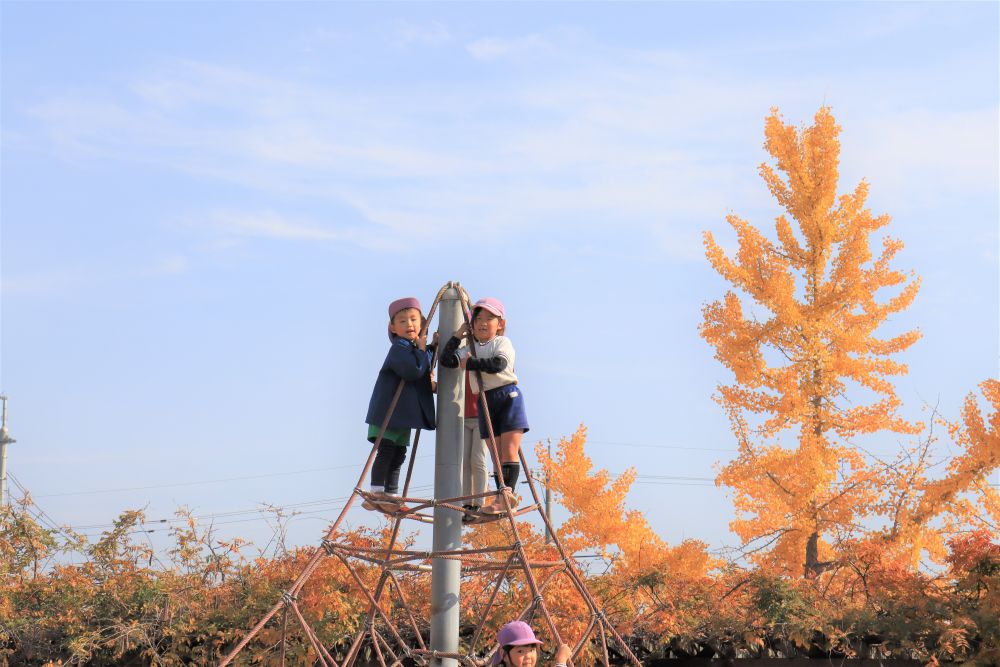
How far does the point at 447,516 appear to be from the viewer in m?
5.84

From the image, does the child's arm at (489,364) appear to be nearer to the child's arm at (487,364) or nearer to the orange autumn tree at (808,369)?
the child's arm at (487,364)

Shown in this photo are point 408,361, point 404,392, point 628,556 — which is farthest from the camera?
point 628,556

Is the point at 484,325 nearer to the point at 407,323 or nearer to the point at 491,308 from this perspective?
the point at 491,308

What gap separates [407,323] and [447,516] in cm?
107

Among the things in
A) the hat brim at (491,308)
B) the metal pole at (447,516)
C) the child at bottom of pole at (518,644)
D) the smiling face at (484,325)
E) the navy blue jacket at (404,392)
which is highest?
the hat brim at (491,308)

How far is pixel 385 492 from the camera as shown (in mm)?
6324

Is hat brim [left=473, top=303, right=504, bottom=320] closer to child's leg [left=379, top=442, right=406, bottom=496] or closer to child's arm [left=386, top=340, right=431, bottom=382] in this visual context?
child's arm [left=386, top=340, right=431, bottom=382]

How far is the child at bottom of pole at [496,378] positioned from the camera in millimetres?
5879

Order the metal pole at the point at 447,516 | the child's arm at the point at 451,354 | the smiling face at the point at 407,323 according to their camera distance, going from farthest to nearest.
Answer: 1. the smiling face at the point at 407,323
2. the child's arm at the point at 451,354
3. the metal pole at the point at 447,516

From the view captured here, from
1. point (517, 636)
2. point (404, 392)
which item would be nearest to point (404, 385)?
point (404, 392)

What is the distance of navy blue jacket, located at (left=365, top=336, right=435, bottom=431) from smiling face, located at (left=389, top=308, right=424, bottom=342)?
0.04 meters

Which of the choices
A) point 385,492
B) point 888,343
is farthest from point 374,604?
point 888,343

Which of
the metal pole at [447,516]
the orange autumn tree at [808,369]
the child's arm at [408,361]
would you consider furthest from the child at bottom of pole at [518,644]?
the orange autumn tree at [808,369]

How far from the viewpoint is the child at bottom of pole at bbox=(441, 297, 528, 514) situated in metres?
5.88
